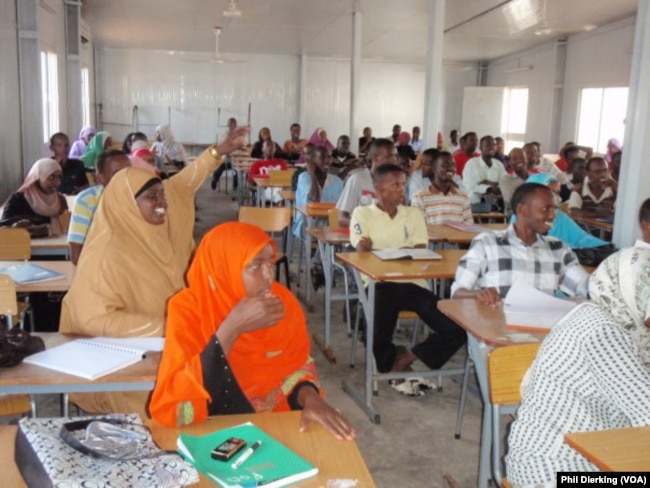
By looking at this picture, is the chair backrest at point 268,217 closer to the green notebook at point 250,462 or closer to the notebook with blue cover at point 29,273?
the notebook with blue cover at point 29,273

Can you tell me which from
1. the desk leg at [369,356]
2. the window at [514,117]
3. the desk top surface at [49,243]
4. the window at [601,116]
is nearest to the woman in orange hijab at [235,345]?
the desk leg at [369,356]

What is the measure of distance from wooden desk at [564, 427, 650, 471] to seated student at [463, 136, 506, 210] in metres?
6.50

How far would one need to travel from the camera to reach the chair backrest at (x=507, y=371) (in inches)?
84.1

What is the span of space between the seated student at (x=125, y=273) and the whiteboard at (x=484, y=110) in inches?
605

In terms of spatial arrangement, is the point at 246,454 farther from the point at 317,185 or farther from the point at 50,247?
the point at 317,185

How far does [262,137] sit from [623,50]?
22.1ft

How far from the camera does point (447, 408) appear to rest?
3867 mm

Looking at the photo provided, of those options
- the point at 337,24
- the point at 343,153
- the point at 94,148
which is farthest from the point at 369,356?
the point at 337,24

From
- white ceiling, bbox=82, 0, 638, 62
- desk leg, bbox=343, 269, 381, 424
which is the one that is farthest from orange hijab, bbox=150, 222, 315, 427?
white ceiling, bbox=82, 0, 638, 62

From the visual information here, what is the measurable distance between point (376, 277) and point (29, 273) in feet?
6.06

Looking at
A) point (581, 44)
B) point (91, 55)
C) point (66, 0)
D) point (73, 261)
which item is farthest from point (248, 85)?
point (73, 261)

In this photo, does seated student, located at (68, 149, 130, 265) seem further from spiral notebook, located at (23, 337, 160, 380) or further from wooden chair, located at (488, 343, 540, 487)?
wooden chair, located at (488, 343, 540, 487)

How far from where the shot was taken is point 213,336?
1.78 meters

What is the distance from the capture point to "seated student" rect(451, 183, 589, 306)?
330 cm
